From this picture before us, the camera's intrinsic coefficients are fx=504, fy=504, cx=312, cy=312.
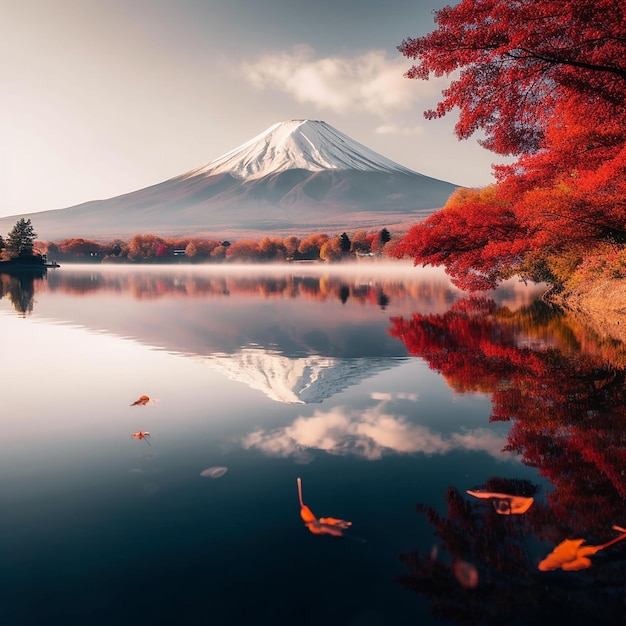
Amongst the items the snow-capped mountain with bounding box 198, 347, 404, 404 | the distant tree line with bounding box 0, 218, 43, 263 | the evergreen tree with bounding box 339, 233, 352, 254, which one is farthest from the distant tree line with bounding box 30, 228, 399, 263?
the snow-capped mountain with bounding box 198, 347, 404, 404

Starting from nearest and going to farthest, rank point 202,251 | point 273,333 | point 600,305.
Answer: point 273,333 < point 600,305 < point 202,251

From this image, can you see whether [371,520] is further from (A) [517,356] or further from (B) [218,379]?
(A) [517,356]

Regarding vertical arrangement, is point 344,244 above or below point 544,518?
above

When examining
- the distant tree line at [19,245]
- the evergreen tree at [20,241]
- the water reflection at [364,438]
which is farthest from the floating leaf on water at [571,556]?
the evergreen tree at [20,241]

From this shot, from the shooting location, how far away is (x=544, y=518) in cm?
482

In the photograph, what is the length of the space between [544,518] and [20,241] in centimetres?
10647

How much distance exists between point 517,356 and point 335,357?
4.84 meters

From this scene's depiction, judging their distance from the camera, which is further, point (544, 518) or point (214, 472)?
point (214, 472)

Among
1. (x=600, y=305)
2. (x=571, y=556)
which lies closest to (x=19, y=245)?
(x=600, y=305)

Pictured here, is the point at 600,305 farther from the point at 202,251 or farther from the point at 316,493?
the point at 202,251

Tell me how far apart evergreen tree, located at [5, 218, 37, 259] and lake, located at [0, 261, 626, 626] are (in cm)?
9325

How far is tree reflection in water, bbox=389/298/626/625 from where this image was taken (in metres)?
3.73

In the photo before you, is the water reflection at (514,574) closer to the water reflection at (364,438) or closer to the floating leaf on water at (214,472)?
the water reflection at (364,438)

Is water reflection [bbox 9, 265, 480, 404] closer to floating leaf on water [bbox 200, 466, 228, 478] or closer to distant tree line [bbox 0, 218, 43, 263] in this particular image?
floating leaf on water [bbox 200, 466, 228, 478]
